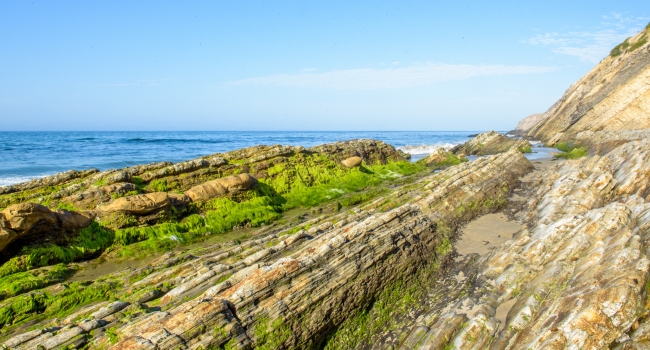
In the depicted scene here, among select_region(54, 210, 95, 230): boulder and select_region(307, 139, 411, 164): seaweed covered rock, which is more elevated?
select_region(307, 139, 411, 164): seaweed covered rock

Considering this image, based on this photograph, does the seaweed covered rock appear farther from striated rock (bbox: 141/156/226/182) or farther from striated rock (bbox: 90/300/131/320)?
striated rock (bbox: 90/300/131/320)

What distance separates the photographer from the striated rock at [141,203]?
955cm

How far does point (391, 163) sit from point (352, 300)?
46.8 ft

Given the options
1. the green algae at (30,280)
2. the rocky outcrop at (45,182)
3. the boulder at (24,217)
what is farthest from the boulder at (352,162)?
the green algae at (30,280)

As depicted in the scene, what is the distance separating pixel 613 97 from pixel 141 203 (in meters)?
33.4

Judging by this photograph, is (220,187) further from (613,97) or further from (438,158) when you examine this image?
(613,97)

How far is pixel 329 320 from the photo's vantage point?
229 inches

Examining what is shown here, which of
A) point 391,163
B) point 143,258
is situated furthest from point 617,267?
point 391,163

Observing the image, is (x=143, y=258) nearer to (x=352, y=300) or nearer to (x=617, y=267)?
(x=352, y=300)

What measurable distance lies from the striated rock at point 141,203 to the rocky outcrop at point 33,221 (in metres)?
0.65

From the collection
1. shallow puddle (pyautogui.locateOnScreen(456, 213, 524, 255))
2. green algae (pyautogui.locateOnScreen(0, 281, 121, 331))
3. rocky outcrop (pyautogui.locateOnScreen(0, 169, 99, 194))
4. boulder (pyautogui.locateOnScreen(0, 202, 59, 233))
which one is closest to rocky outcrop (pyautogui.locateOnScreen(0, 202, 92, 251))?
boulder (pyautogui.locateOnScreen(0, 202, 59, 233))

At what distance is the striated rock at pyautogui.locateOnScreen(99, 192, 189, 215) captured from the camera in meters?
9.55

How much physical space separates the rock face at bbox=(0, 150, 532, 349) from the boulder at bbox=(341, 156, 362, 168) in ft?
24.3

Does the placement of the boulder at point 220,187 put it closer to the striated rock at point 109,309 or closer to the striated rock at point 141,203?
the striated rock at point 141,203
